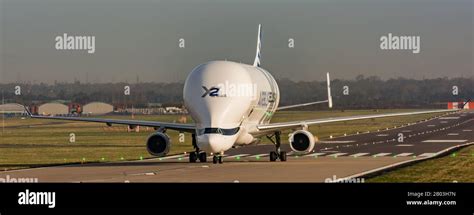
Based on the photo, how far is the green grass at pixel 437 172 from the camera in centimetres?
3070

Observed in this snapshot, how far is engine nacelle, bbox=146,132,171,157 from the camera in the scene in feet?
141

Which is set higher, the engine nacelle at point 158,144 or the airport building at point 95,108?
the airport building at point 95,108

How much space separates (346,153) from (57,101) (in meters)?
61.2

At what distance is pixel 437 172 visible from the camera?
33.9m

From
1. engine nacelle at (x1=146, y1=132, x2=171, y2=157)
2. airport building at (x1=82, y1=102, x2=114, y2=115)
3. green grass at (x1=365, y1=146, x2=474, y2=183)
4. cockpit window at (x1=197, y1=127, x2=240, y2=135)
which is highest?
airport building at (x1=82, y1=102, x2=114, y2=115)

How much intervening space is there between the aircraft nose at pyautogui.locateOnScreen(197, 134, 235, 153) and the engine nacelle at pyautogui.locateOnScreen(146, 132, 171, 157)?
4.81m

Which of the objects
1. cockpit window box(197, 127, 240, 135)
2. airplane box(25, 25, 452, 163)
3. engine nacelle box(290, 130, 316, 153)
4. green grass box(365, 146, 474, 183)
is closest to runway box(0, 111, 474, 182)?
engine nacelle box(290, 130, 316, 153)

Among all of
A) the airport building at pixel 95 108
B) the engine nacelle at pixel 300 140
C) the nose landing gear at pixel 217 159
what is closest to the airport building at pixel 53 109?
the airport building at pixel 95 108

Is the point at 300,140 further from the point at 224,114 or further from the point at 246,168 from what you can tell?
the point at 246,168

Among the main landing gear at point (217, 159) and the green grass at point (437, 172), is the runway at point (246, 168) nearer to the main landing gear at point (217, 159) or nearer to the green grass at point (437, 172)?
the main landing gear at point (217, 159)

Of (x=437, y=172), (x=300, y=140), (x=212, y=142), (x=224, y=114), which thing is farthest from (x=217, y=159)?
(x=437, y=172)

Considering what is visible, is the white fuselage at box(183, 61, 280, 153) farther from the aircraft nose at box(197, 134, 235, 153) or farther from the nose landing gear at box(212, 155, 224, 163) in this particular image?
the nose landing gear at box(212, 155, 224, 163)
